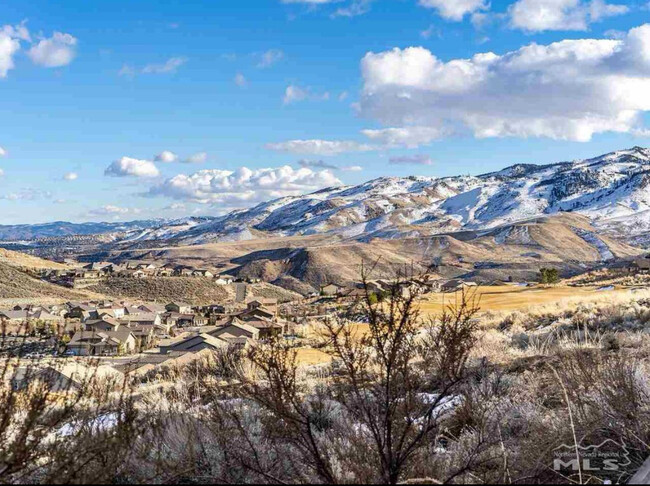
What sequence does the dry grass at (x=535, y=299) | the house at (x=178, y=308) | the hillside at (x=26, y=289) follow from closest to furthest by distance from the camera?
the dry grass at (x=535, y=299), the house at (x=178, y=308), the hillside at (x=26, y=289)

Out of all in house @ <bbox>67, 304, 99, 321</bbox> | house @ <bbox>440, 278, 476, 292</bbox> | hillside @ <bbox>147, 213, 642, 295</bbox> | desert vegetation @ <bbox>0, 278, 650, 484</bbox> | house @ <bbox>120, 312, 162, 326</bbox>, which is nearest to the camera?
desert vegetation @ <bbox>0, 278, 650, 484</bbox>

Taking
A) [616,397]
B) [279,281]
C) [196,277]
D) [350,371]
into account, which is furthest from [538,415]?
[279,281]

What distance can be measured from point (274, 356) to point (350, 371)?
0.68m

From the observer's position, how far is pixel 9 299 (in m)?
78.7

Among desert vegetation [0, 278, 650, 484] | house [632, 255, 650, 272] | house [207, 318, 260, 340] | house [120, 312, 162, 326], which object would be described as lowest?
house [120, 312, 162, 326]

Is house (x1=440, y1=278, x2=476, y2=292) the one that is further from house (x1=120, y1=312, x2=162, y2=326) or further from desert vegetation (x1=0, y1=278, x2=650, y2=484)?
house (x1=120, y1=312, x2=162, y2=326)

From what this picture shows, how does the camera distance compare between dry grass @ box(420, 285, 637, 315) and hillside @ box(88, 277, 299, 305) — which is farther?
hillside @ box(88, 277, 299, 305)

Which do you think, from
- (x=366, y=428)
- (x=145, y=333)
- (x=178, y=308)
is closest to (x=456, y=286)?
(x=366, y=428)

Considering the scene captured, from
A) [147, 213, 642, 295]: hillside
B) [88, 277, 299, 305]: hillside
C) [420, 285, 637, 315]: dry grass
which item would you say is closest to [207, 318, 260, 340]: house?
[420, 285, 637, 315]: dry grass

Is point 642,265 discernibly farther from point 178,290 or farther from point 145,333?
point 178,290

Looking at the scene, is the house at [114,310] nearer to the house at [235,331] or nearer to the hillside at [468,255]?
the house at [235,331]

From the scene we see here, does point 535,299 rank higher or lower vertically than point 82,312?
higher

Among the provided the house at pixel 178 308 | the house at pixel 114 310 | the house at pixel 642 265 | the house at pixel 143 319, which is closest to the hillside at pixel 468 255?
the house at pixel 642 265

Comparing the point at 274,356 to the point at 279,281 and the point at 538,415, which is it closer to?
the point at 538,415
